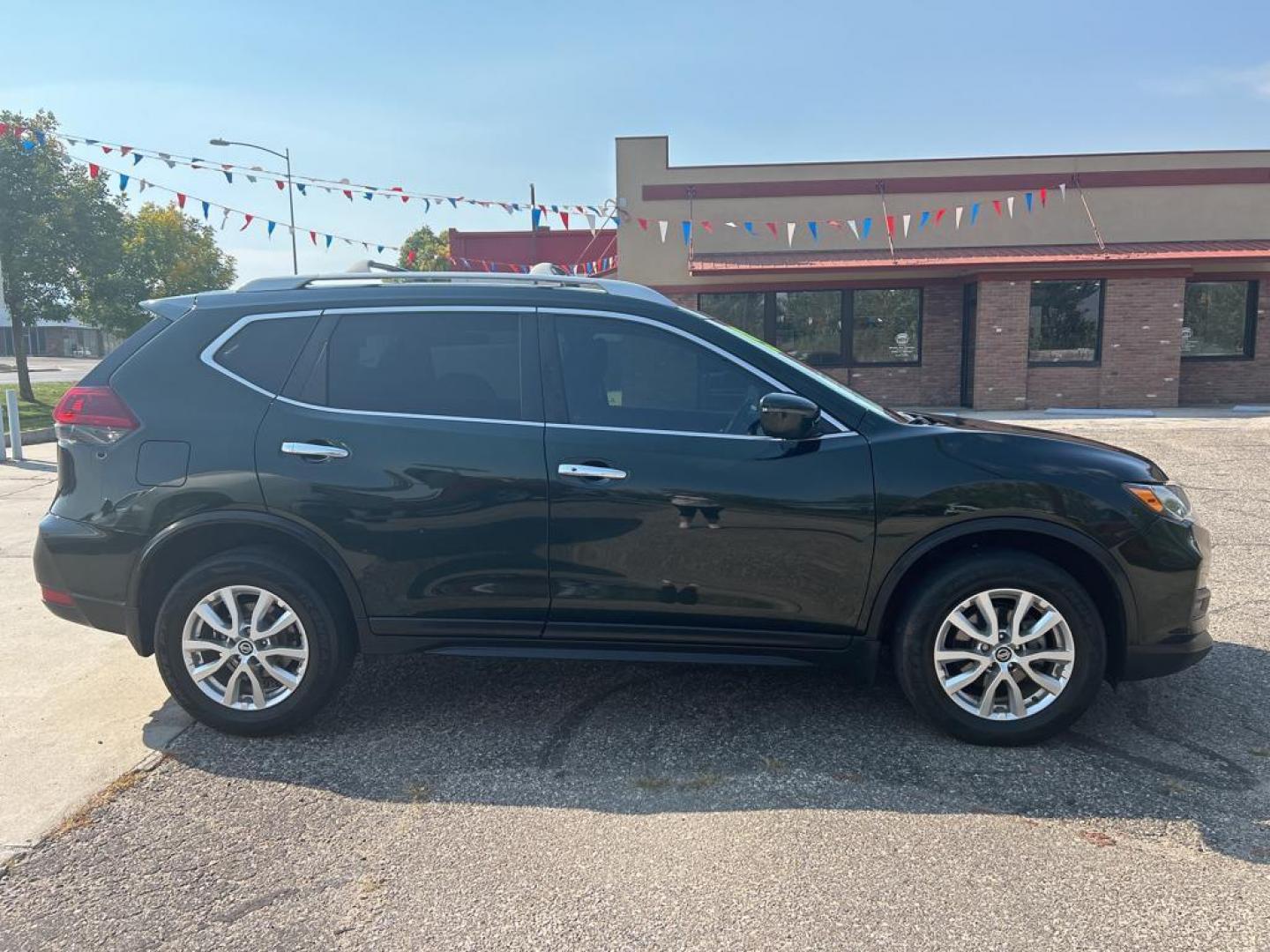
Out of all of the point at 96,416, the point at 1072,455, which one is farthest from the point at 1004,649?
the point at 96,416

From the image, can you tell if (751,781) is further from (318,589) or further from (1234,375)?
(1234,375)

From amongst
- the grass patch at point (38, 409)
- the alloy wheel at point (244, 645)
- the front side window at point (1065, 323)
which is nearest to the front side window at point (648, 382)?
the alloy wheel at point (244, 645)

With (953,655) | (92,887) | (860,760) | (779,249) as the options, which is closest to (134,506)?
(92,887)

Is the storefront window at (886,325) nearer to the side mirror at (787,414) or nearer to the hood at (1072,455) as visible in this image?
the hood at (1072,455)

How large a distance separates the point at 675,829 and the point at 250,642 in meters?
1.94

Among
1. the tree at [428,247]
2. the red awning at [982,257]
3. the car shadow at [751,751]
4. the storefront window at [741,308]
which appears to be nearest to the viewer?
the car shadow at [751,751]

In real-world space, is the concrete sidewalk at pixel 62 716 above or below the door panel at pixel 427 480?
below

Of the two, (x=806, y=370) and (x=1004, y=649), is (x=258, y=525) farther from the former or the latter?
Answer: (x=1004, y=649)

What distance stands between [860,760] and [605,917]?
1365 millimetres

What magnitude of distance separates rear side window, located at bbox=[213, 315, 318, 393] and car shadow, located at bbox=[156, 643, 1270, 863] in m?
1.54

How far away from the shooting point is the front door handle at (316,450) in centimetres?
383

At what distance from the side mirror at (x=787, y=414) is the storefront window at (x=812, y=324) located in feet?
54.6

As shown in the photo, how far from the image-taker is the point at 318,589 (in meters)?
3.90

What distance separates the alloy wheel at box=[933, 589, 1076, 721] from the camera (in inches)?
145
